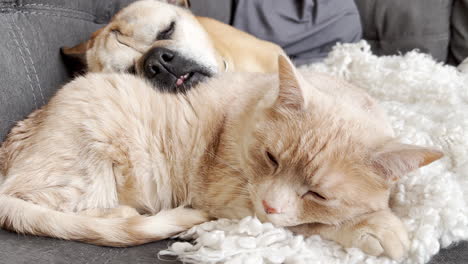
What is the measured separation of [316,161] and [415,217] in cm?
30

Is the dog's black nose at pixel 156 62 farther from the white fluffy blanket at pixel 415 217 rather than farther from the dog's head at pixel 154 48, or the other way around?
the white fluffy blanket at pixel 415 217

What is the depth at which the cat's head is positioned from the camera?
86cm

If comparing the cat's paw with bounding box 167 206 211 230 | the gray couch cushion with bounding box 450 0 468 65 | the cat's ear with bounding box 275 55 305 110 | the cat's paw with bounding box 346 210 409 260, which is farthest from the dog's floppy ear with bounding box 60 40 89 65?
the gray couch cushion with bounding box 450 0 468 65

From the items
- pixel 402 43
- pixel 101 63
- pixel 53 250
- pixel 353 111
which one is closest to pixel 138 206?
pixel 53 250

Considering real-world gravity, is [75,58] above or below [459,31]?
above

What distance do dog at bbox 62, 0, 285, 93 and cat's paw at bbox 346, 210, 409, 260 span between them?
813mm

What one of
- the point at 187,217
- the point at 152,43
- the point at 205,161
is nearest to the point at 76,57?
the point at 152,43

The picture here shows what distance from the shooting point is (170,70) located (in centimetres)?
151

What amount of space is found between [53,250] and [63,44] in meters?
0.99

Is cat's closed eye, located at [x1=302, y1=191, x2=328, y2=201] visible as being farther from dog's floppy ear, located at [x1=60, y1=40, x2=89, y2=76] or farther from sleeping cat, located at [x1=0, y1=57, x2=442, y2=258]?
dog's floppy ear, located at [x1=60, y1=40, x2=89, y2=76]

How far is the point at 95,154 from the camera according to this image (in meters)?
1.05

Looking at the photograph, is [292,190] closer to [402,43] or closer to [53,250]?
[53,250]

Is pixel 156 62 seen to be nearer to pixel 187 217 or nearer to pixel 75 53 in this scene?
pixel 75 53

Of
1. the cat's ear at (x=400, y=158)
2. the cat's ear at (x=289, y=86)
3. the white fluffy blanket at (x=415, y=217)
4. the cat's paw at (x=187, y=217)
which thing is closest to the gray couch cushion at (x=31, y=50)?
the cat's paw at (x=187, y=217)
